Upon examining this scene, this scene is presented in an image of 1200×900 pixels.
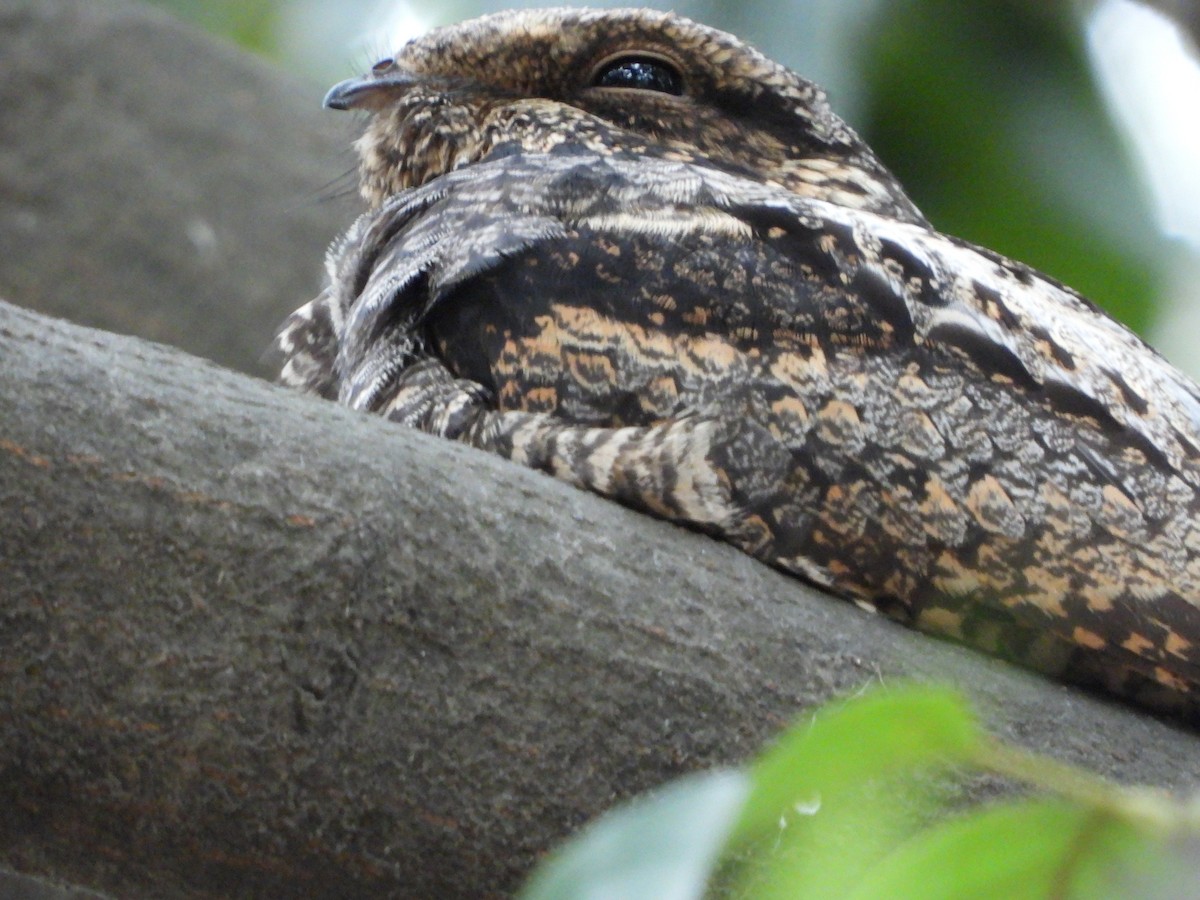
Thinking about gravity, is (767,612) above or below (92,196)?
below

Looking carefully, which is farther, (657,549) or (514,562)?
(657,549)

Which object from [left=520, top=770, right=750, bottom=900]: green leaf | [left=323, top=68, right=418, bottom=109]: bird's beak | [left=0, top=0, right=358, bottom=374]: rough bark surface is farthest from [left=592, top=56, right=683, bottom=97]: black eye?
[left=0, top=0, right=358, bottom=374]: rough bark surface

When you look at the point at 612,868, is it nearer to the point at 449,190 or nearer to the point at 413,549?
the point at 413,549

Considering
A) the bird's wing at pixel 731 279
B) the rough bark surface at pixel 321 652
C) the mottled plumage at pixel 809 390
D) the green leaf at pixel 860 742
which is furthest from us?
the bird's wing at pixel 731 279

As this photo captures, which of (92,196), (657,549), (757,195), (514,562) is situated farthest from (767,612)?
(92,196)

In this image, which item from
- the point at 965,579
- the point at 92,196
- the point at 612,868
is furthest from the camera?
the point at 92,196

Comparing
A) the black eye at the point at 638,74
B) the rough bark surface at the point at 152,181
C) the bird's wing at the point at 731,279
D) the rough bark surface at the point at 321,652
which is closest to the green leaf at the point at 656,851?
the rough bark surface at the point at 321,652

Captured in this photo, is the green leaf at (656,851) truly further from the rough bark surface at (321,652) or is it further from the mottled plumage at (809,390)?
the mottled plumage at (809,390)

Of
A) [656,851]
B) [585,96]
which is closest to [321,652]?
[656,851]
